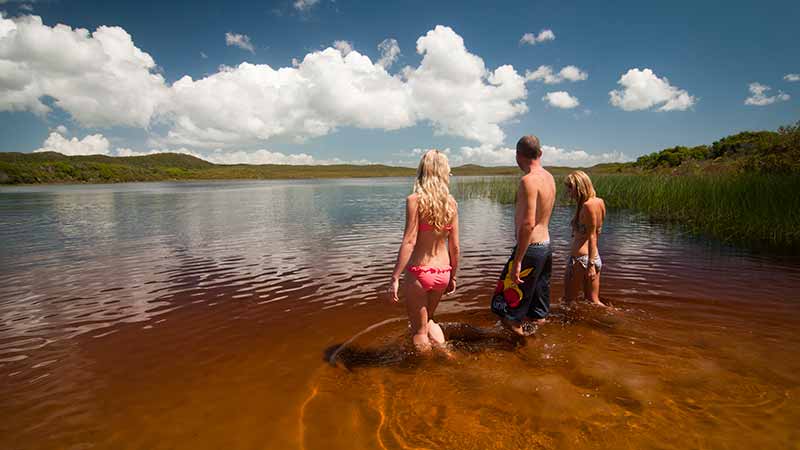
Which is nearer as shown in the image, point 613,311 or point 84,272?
point 613,311

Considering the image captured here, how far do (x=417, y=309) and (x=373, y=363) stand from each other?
1.01 m

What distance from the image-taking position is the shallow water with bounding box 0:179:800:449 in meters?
3.43

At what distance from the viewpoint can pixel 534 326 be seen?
5.52 m

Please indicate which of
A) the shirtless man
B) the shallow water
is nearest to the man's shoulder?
the shirtless man

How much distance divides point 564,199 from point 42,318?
2799 centimetres

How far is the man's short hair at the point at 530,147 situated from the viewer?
4.52 m

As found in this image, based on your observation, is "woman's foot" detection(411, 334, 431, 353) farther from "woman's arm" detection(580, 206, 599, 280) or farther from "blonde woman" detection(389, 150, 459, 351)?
"woman's arm" detection(580, 206, 599, 280)

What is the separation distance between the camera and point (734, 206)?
14344 mm

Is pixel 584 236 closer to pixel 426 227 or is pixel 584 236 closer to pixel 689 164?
pixel 426 227

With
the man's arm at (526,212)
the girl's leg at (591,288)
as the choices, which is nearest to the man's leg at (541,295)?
the man's arm at (526,212)

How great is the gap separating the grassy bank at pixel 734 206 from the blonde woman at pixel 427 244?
1338 centimetres

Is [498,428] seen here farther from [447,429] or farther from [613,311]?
[613,311]

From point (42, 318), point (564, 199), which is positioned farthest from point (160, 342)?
point (564, 199)

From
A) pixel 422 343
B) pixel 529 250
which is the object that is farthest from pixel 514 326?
pixel 422 343
